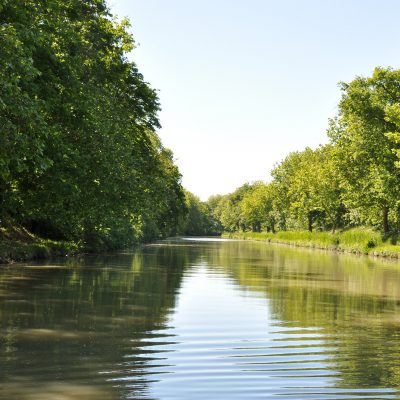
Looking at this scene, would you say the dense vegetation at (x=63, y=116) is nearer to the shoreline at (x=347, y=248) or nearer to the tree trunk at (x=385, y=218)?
the shoreline at (x=347, y=248)

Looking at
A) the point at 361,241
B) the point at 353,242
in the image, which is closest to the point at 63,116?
the point at 361,241

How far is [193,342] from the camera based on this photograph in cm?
1105

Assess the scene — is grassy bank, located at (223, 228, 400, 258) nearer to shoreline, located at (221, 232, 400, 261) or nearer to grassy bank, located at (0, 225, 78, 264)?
shoreline, located at (221, 232, 400, 261)

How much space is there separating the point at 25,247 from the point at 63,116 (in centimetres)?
1149

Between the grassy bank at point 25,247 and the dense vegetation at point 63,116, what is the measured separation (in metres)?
0.71

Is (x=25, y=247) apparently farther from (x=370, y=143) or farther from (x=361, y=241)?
(x=361, y=241)

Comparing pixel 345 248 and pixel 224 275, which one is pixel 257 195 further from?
pixel 224 275

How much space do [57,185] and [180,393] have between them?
631 inches

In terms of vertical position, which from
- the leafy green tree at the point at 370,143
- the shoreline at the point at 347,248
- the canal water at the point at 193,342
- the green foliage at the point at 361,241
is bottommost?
the canal water at the point at 193,342

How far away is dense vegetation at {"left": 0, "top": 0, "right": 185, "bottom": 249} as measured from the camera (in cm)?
1592

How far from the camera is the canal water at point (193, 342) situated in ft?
25.6

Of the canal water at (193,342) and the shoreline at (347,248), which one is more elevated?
the shoreline at (347,248)

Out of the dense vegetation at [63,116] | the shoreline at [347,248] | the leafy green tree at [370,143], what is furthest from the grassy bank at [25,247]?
the leafy green tree at [370,143]

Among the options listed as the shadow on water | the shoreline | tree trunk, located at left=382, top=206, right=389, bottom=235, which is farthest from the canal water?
tree trunk, located at left=382, top=206, right=389, bottom=235
